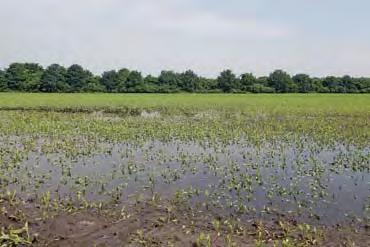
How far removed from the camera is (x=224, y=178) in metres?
11.6

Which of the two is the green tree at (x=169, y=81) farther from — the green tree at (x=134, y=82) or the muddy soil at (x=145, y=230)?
the muddy soil at (x=145, y=230)

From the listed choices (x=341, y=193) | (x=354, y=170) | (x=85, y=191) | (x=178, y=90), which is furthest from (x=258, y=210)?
(x=178, y=90)

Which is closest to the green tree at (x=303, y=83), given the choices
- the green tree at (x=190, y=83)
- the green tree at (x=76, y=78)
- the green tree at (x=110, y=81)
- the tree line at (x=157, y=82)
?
the tree line at (x=157, y=82)

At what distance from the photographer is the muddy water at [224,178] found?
30.6 feet

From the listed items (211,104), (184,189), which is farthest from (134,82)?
(184,189)

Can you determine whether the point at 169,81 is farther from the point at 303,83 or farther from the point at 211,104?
the point at 211,104

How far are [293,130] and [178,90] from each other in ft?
198

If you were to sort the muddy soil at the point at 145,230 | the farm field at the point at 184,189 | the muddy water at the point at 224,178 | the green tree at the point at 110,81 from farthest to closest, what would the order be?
the green tree at the point at 110,81 → the muddy water at the point at 224,178 → the farm field at the point at 184,189 → the muddy soil at the point at 145,230

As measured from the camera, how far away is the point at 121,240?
23.2 feet

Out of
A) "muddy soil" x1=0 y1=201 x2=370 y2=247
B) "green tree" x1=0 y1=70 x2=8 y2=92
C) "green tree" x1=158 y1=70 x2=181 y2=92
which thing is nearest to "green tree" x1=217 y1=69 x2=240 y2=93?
"green tree" x1=158 y1=70 x2=181 y2=92

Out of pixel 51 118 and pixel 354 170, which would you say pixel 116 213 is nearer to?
pixel 354 170

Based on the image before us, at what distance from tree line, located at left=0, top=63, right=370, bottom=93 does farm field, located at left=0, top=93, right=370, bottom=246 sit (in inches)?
2376

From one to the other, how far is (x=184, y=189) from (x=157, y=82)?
74371 mm

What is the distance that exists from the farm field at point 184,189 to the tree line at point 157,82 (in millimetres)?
60359
